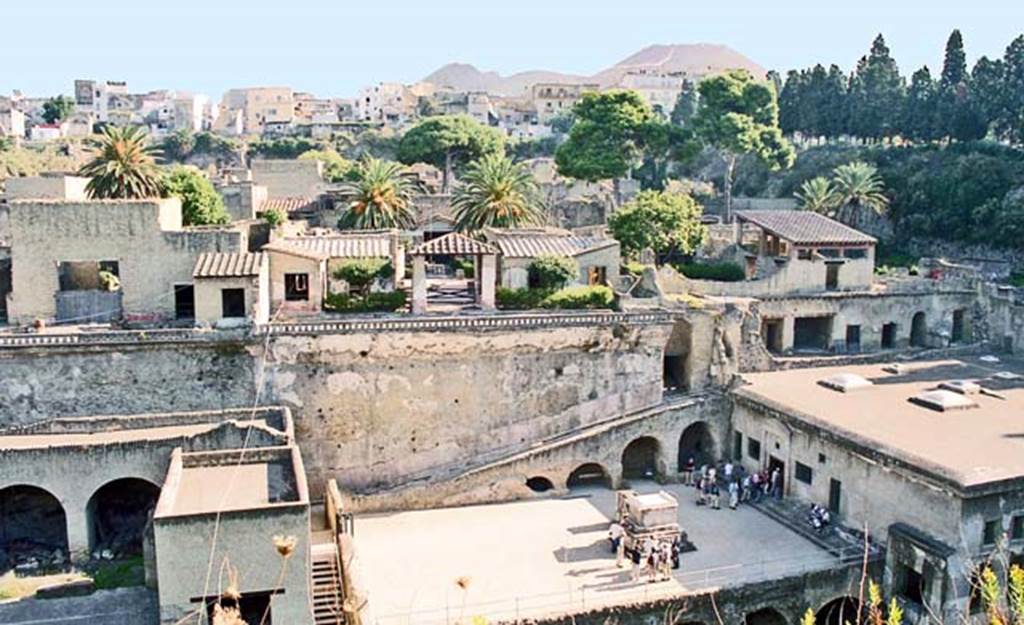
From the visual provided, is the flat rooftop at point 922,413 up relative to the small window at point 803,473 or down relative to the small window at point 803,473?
up

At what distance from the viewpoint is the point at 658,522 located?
2880cm

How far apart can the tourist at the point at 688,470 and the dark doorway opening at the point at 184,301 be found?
2115 centimetres

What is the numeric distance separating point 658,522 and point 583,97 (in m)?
43.6

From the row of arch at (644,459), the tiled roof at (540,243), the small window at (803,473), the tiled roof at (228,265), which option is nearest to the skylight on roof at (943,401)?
the small window at (803,473)

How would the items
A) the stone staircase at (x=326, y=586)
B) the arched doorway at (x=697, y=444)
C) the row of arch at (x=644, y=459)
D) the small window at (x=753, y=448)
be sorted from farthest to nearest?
the arched doorway at (x=697, y=444) < the row of arch at (x=644, y=459) < the small window at (x=753, y=448) < the stone staircase at (x=326, y=586)

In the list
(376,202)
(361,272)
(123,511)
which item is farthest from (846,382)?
(123,511)

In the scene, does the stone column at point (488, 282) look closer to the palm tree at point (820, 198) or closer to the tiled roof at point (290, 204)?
the tiled roof at point (290, 204)

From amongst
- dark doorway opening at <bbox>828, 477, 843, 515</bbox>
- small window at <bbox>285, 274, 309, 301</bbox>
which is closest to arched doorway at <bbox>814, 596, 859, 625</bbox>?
dark doorway opening at <bbox>828, 477, 843, 515</bbox>

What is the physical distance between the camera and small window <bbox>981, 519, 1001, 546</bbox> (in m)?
26.4

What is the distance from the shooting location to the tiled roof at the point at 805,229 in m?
47.2

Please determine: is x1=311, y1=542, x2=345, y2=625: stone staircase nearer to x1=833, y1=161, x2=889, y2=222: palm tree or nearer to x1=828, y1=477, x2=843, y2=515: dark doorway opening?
x1=828, y1=477, x2=843, y2=515: dark doorway opening

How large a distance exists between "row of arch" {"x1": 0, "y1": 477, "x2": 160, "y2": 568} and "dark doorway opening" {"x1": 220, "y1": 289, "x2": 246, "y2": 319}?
7293 mm

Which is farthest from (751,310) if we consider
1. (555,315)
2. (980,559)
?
(980,559)

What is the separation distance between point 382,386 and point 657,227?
2012cm
